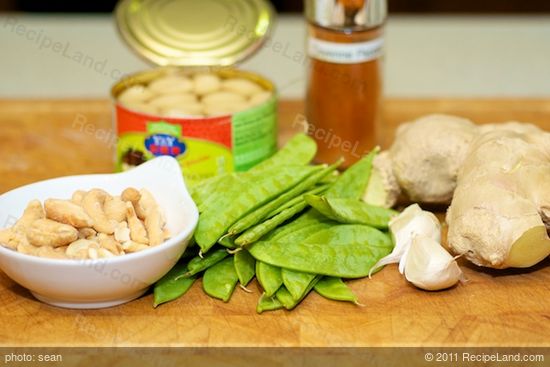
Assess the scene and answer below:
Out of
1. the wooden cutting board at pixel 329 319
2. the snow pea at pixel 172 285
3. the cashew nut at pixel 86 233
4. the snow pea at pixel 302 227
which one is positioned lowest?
the wooden cutting board at pixel 329 319

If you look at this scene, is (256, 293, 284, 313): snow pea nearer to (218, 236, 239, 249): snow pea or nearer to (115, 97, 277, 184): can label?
(218, 236, 239, 249): snow pea

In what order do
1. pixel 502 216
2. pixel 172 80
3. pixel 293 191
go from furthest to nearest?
pixel 172 80 → pixel 293 191 → pixel 502 216

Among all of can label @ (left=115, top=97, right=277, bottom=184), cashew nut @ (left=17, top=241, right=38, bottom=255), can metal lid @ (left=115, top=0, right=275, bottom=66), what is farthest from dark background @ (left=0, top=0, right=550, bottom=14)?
cashew nut @ (left=17, top=241, right=38, bottom=255)

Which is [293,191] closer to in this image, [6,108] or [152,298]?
[152,298]

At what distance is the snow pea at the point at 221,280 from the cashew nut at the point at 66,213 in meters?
0.24

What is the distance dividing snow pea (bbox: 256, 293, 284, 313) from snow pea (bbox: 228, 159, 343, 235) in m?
0.14

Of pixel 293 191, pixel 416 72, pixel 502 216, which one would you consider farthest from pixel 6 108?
pixel 502 216

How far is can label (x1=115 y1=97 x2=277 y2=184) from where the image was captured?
2006 millimetres

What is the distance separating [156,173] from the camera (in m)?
1.82

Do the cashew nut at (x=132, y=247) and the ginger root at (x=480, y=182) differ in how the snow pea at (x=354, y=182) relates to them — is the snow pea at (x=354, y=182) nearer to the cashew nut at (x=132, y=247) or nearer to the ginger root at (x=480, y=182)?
the ginger root at (x=480, y=182)

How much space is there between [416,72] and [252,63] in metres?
0.51

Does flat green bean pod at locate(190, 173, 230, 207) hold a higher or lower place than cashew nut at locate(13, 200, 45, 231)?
lower

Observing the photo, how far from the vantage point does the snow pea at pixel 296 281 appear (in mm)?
1621

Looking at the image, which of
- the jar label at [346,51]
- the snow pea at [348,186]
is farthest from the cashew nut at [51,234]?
the jar label at [346,51]
